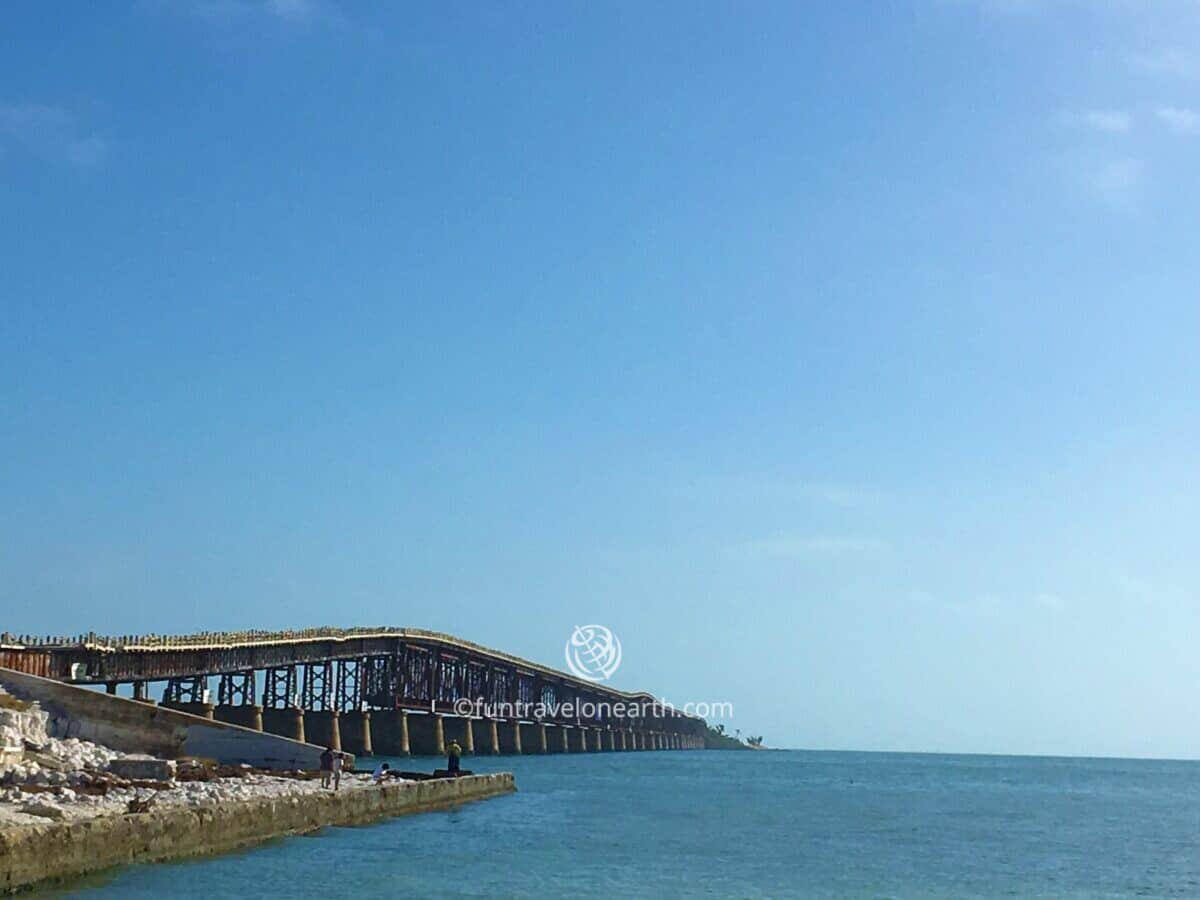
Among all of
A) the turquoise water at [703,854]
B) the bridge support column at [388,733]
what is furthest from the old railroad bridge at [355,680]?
the turquoise water at [703,854]

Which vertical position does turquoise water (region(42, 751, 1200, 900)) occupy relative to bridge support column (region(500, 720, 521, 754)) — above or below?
below

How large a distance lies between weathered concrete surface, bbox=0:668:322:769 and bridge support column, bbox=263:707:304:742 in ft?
129

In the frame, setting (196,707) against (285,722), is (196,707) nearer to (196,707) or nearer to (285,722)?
(196,707)

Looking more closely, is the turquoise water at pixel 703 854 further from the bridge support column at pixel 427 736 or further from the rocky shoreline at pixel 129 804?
the bridge support column at pixel 427 736

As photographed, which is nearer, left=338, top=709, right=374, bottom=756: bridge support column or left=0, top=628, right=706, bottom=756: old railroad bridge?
left=0, top=628, right=706, bottom=756: old railroad bridge

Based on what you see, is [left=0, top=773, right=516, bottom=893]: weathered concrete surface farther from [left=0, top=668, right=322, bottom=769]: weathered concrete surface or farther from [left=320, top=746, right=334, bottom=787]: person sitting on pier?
[left=0, top=668, right=322, bottom=769]: weathered concrete surface

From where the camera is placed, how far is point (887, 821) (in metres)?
71.2

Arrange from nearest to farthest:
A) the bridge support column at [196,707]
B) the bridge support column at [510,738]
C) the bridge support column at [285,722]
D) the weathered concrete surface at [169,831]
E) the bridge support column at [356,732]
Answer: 1. the weathered concrete surface at [169,831]
2. the bridge support column at [196,707]
3. the bridge support column at [285,722]
4. the bridge support column at [356,732]
5. the bridge support column at [510,738]

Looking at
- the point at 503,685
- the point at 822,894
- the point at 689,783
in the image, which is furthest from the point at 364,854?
the point at 503,685

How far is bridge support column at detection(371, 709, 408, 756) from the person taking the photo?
362 ft

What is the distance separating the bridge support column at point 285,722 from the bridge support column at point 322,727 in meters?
4.42

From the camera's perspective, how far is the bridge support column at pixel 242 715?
278 ft

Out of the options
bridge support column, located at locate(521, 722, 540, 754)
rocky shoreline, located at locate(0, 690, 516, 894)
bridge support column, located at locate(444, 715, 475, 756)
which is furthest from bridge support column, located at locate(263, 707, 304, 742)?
bridge support column, located at locate(521, 722, 540, 754)

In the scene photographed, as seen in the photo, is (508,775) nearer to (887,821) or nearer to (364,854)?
(887,821)
